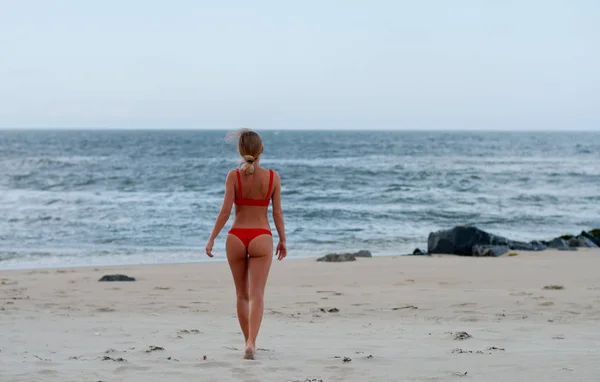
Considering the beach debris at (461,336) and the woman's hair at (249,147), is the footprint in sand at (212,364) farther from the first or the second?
the beach debris at (461,336)

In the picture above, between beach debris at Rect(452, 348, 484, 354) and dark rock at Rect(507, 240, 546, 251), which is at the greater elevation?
beach debris at Rect(452, 348, 484, 354)

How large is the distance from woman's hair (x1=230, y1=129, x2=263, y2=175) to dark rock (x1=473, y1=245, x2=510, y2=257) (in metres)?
9.40

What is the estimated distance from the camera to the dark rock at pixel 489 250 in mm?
13664

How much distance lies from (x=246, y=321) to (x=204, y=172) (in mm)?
36288

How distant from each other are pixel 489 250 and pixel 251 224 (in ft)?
30.5

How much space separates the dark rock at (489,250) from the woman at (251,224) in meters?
9.09

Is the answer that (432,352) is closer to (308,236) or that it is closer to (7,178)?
(308,236)

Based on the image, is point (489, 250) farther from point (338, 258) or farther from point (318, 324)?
point (318, 324)

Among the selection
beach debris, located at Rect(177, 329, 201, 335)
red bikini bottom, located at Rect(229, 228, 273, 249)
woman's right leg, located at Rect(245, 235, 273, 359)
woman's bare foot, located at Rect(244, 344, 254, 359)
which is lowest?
beach debris, located at Rect(177, 329, 201, 335)

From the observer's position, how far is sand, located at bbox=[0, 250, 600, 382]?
16.2ft

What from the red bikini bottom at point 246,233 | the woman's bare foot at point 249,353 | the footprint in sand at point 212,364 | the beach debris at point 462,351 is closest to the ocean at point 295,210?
the red bikini bottom at point 246,233

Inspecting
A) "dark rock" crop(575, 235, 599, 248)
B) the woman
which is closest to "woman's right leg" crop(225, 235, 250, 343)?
the woman

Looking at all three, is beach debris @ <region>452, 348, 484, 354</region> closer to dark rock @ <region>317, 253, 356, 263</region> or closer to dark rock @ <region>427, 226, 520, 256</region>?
dark rock @ <region>317, 253, 356, 263</region>

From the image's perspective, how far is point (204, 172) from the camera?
41375mm
